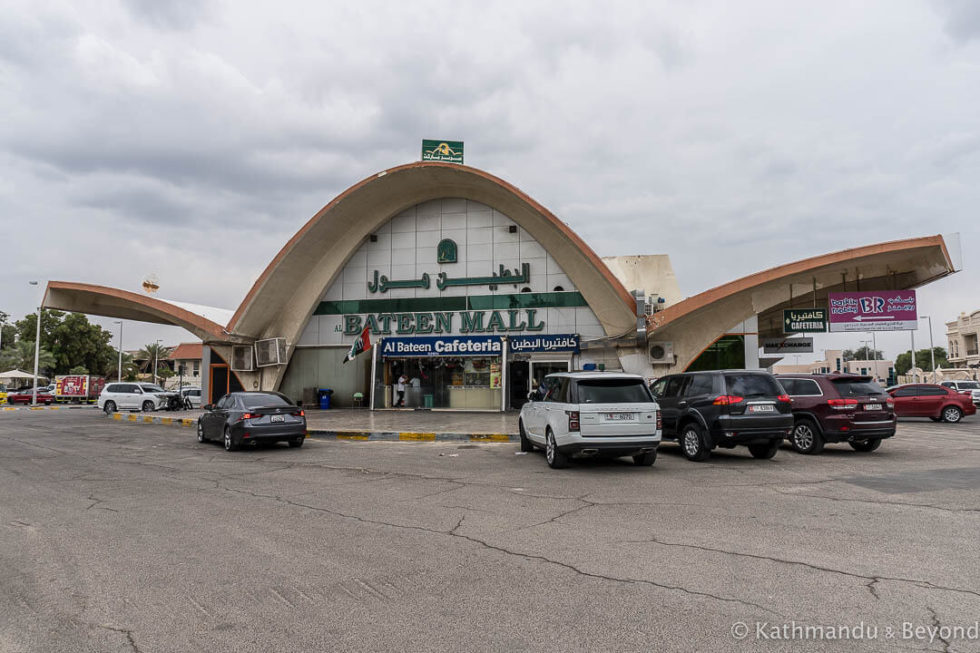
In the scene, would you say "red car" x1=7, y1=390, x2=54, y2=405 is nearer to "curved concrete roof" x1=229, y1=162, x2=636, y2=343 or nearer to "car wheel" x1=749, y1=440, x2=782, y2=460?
"curved concrete roof" x1=229, y1=162, x2=636, y2=343

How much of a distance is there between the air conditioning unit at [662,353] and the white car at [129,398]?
989 inches

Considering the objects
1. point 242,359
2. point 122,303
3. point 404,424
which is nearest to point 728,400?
point 404,424

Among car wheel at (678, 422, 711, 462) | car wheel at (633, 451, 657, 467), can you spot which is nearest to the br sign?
Answer: car wheel at (678, 422, 711, 462)

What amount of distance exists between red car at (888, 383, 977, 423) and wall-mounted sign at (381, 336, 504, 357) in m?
16.3

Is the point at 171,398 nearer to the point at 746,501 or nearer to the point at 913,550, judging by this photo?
the point at 746,501

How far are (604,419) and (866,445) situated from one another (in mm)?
7378

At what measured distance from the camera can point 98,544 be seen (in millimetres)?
6336

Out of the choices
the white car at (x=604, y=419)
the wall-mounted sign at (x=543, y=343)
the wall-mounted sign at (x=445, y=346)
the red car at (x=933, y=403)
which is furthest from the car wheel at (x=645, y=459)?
the red car at (x=933, y=403)

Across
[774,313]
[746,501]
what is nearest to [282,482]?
[746,501]

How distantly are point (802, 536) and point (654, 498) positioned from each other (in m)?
2.33

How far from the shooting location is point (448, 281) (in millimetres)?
29812

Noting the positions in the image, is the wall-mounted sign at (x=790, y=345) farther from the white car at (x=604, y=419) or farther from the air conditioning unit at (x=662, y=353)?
the white car at (x=604, y=419)

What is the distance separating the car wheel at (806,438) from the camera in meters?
13.4

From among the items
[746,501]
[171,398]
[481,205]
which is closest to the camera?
[746,501]
